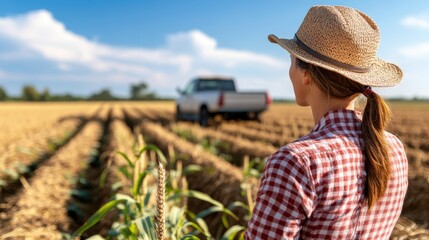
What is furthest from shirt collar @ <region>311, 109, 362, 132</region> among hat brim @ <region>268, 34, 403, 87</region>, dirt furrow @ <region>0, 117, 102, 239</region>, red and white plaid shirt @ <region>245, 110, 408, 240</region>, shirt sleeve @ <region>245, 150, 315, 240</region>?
dirt furrow @ <region>0, 117, 102, 239</region>

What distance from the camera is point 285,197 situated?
3.96ft

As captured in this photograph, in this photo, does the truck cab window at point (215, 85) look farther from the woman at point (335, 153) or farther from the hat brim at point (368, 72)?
the woman at point (335, 153)

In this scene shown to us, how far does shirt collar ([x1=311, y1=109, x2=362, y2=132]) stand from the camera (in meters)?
1.43

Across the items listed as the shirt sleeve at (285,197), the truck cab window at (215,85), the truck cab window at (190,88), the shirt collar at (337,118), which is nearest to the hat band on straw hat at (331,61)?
the shirt collar at (337,118)

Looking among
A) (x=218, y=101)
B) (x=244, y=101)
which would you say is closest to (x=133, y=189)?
(x=218, y=101)

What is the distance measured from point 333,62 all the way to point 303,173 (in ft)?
1.41

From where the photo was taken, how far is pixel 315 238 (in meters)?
1.30

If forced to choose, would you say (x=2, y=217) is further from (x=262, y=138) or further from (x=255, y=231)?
(x=262, y=138)

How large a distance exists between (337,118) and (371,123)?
113mm

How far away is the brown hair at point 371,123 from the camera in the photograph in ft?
4.46

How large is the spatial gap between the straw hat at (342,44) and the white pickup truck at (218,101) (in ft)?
42.3

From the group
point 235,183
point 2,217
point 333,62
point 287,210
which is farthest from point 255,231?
point 235,183

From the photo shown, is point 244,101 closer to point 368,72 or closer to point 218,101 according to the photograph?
point 218,101

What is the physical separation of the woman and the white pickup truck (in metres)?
12.9
